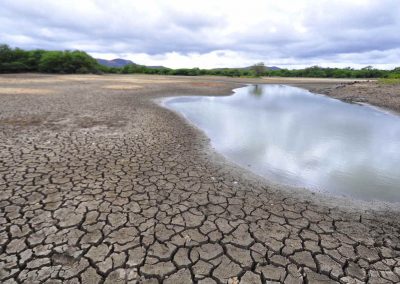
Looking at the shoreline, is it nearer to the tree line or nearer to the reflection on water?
the reflection on water

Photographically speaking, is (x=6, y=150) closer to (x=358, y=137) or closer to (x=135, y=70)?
(x=358, y=137)

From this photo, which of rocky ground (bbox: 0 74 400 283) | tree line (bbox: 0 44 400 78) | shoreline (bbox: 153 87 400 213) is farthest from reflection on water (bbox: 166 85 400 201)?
tree line (bbox: 0 44 400 78)

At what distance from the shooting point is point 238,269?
10.0 ft

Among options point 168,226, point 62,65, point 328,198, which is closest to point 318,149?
point 328,198

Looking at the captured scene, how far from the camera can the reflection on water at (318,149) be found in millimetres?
6219

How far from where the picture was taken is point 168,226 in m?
3.81

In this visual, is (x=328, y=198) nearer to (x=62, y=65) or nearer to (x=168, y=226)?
(x=168, y=226)

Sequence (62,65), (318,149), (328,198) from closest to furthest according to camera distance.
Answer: (328,198) < (318,149) < (62,65)

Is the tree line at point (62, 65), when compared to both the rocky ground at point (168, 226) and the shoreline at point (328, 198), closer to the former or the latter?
the rocky ground at point (168, 226)

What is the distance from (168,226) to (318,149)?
7175mm

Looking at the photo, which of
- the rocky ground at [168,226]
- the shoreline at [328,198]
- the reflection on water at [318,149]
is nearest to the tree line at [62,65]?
the reflection on water at [318,149]

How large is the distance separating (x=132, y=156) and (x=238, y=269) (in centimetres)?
453

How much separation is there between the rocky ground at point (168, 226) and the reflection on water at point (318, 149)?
1.10 meters

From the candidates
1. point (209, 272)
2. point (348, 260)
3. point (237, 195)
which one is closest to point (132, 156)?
point (237, 195)
